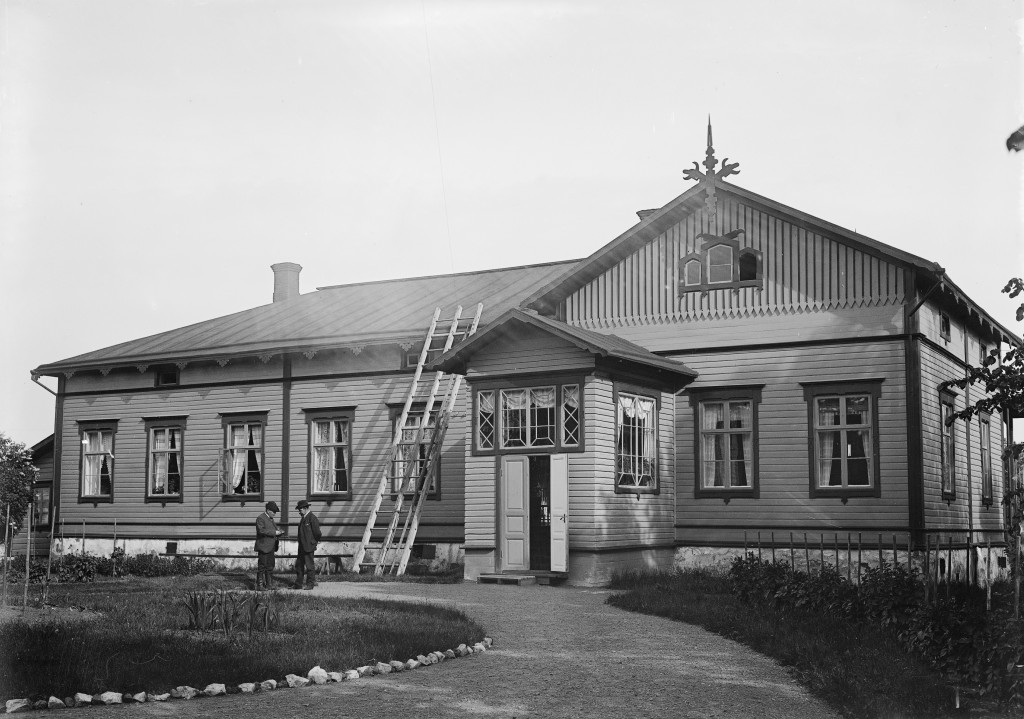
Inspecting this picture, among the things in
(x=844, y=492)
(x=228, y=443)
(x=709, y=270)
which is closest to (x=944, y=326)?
(x=844, y=492)

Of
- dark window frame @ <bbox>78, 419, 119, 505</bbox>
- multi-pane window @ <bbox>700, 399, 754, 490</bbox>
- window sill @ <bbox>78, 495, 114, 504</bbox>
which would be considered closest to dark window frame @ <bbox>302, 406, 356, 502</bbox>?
dark window frame @ <bbox>78, 419, 119, 505</bbox>

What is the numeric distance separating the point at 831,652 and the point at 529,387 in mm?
9833

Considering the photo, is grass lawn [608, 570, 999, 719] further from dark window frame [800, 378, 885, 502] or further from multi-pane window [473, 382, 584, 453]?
dark window frame [800, 378, 885, 502]

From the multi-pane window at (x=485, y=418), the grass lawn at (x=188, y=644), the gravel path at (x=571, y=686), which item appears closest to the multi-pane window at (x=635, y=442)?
the multi-pane window at (x=485, y=418)

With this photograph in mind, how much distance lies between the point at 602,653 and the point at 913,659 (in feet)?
9.61

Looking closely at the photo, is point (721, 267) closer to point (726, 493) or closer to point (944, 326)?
point (726, 493)

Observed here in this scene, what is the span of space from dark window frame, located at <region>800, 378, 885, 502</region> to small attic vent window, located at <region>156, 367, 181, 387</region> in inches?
596

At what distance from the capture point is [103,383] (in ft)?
93.6

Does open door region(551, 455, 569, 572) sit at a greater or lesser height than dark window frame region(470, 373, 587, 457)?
lesser

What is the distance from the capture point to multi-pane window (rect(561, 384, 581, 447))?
1934 centimetres

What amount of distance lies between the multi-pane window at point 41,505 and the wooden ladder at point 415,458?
34.6 feet

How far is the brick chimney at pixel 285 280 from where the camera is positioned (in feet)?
111

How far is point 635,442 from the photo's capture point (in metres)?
20.4

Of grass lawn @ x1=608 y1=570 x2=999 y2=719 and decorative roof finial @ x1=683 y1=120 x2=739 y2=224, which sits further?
decorative roof finial @ x1=683 y1=120 x2=739 y2=224
